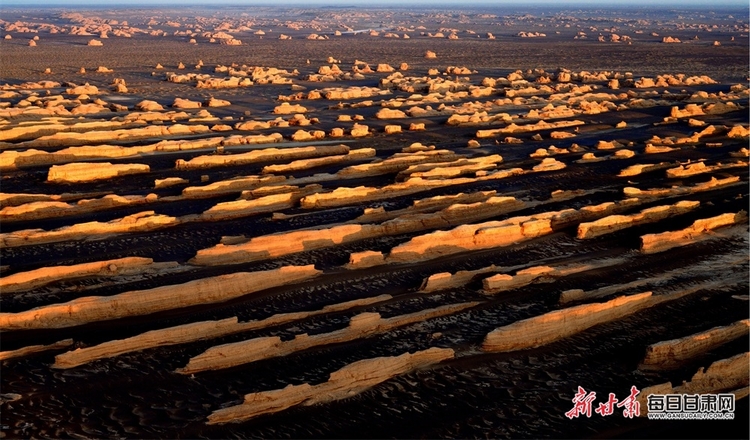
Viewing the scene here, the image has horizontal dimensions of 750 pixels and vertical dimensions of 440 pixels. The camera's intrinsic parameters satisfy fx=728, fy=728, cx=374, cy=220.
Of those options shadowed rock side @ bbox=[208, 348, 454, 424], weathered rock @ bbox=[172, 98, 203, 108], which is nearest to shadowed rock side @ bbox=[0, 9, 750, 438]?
shadowed rock side @ bbox=[208, 348, 454, 424]

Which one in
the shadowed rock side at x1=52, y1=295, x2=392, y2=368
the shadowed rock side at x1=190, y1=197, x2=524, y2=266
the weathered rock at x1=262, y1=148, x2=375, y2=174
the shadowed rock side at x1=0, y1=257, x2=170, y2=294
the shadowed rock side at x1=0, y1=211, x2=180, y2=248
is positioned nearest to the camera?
the shadowed rock side at x1=52, y1=295, x2=392, y2=368

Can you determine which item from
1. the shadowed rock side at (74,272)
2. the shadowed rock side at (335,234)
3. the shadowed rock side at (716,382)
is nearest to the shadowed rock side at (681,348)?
the shadowed rock side at (716,382)

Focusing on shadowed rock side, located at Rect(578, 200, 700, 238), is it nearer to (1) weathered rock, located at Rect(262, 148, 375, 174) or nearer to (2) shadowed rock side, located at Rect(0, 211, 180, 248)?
(1) weathered rock, located at Rect(262, 148, 375, 174)

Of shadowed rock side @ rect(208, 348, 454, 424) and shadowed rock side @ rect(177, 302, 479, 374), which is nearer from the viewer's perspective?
shadowed rock side @ rect(208, 348, 454, 424)

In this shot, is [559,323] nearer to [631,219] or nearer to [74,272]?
[631,219]

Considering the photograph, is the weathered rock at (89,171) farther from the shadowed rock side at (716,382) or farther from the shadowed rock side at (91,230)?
the shadowed rock side at (716,382)

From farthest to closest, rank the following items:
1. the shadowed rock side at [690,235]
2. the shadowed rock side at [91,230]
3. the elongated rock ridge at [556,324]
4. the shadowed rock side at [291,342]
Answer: the shadowed rock side at [91,230], the shadowed rock side at [690,235], the elongated rock ridge at [556,324], the shadowed rock side at [291,342]
